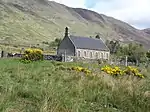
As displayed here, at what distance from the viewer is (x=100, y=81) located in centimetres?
1173

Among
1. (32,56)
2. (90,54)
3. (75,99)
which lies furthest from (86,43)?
(75,99)

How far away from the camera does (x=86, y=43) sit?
258 feet

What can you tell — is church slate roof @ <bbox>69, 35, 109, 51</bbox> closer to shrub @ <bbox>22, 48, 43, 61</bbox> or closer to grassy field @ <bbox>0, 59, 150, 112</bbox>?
shrub @ <bbox>22, 48, 43, 61</bbox>

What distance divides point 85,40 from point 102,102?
6967 centimetres

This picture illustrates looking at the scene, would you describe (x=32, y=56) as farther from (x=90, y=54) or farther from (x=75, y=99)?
(x=90, y=54)

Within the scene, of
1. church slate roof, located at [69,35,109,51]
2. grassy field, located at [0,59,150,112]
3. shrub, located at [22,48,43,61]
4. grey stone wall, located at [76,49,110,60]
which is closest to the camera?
grassy field, located at [0,59,150,112]

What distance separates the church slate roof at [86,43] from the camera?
250 feet

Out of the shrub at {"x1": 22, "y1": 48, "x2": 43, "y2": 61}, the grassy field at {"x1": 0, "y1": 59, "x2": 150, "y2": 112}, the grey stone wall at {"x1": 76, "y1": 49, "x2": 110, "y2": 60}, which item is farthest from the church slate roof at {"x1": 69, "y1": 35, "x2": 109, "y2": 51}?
the grassy field at {"x1": 0, "y1": 59, "x2": 150, "y2": 112}

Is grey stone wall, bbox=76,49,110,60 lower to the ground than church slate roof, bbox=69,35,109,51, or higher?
lower

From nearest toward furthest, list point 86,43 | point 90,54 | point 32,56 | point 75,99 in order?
point 75,99 → point 32,56 → point 86,43 → point 90,54

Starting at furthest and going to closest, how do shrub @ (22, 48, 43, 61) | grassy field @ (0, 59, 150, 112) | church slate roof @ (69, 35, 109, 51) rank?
church slate roof @ (69, 35, 109, 51)
shrub @ (22, 48, 43, 61)
grassy field @ (0, 59, 150, 112)

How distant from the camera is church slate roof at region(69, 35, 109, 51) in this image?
76.2 meters

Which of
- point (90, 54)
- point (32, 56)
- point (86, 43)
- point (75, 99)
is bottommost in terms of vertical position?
point (90, 54)

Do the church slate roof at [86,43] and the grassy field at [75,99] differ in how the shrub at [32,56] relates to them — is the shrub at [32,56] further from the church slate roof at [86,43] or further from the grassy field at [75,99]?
the church slate roof at [86,43]
